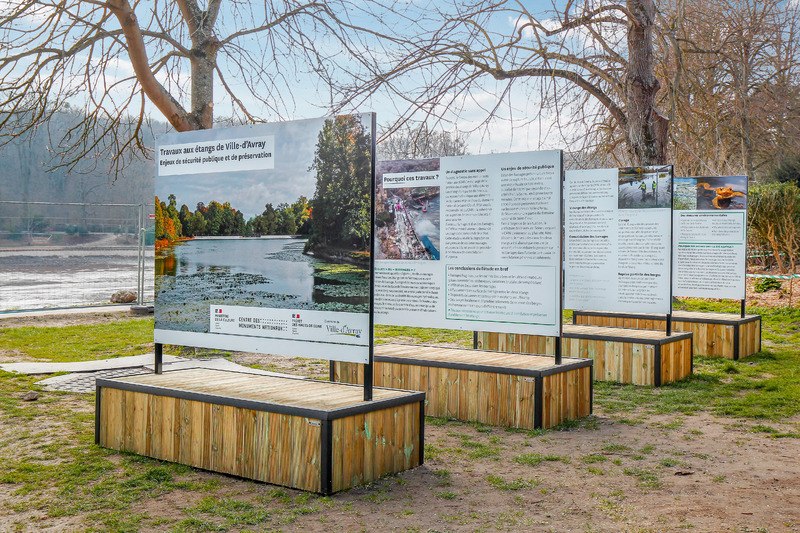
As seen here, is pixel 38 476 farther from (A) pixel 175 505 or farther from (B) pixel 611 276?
(B) pixel 611 276

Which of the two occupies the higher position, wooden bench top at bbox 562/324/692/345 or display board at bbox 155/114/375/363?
display board at bbox 155/114/375/363

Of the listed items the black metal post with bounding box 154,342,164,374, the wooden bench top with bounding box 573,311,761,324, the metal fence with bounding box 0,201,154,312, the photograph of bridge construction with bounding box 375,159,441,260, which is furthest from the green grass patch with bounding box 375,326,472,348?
the black metal post with bounding box 154,342,164,374

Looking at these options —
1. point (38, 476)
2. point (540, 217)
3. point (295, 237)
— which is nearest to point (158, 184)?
point (295, 237)

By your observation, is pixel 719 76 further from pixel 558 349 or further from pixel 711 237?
pixel 558 349

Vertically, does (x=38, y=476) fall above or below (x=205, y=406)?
below

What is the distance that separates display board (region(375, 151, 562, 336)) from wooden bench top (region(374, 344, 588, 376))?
1.07ft

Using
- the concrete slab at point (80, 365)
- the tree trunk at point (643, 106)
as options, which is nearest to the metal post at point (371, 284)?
the concrete slab at point (80, 365)

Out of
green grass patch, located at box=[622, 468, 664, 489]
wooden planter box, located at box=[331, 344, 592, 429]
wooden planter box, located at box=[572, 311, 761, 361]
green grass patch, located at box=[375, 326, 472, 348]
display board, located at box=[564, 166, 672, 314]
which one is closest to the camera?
green grass patch, located at box=[622, 468, 664, 489]

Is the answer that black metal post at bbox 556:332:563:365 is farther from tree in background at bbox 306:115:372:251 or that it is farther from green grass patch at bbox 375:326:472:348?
green grass patch at bbox 375:326:472:348

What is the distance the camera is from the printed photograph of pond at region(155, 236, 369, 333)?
497 centimetres

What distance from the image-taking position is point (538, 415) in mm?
6449

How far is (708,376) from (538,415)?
154 inches

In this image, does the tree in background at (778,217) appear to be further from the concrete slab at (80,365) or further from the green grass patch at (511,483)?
the green grass patch at (511,483)

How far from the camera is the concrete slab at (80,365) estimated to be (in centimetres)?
873
